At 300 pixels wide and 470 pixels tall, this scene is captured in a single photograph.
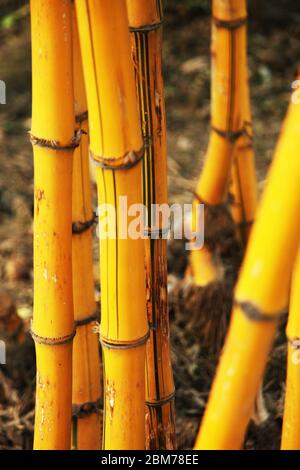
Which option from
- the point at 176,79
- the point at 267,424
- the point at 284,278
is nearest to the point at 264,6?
the point at 176,79

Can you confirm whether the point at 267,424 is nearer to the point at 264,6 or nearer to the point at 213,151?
the point at 213,151

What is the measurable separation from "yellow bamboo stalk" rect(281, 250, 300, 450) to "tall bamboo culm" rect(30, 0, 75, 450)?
228 mm

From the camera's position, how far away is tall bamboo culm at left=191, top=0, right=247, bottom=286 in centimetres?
126

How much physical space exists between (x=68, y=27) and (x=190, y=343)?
906 mm

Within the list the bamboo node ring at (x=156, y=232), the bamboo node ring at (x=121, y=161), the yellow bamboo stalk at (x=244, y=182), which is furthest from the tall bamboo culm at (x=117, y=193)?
the yellow bamboo stalk at (x=244, y=182)

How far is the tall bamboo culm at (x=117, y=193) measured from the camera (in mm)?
677

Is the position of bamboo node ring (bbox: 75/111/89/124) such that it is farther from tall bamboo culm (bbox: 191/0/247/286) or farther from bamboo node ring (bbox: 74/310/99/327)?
tall bamboo culm (bbox: 191/0/247/286)

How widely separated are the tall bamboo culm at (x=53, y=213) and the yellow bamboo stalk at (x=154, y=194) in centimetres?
11

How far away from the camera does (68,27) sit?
0.71 meters

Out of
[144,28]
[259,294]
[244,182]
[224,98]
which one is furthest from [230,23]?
[259,294]

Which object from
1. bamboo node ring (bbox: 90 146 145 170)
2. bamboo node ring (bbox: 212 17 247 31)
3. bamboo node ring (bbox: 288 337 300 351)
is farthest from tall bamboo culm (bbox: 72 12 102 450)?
bamboo node ring (bbox: 212 17 247 31)

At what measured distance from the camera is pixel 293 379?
826 mm

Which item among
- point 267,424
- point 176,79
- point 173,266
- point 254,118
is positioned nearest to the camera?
point 267,424

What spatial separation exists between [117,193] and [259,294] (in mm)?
207
